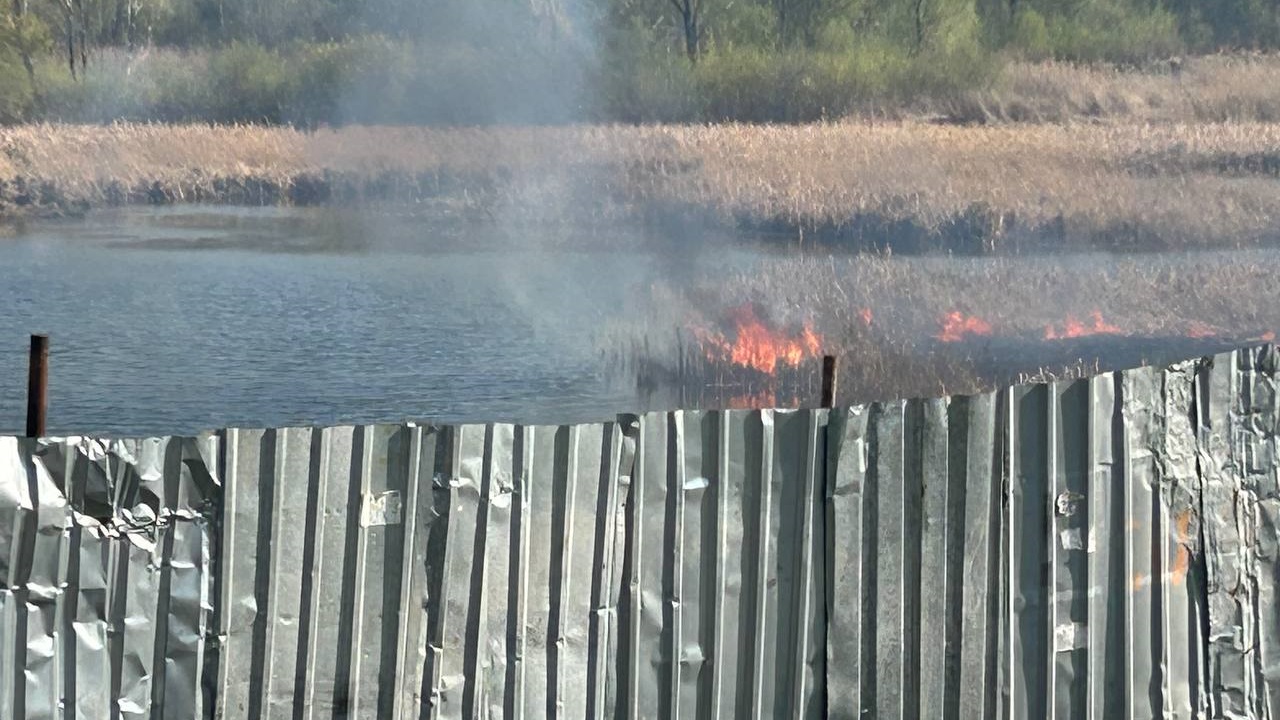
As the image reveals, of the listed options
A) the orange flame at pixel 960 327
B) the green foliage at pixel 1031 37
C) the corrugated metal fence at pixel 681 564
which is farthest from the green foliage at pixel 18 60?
the corrugated metal fence at pixel 681 564

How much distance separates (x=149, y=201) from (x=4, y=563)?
1533cm

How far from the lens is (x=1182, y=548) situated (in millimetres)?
5109

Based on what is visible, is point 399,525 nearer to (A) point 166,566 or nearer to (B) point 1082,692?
(A) point 166,566

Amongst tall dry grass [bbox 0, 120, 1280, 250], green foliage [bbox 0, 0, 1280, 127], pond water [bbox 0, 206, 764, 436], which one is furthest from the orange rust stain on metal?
green foliage [bbox 0, 0, 1280, 127]

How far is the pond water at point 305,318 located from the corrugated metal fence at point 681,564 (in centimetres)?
906

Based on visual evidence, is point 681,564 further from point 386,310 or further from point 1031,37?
point 1031,37

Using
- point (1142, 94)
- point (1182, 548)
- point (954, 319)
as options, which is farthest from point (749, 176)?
point (1182, 548)

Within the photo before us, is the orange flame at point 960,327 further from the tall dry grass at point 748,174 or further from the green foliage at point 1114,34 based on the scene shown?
the green foliage at point 1114,34

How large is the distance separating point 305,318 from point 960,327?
245 inches

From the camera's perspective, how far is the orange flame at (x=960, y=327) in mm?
16844

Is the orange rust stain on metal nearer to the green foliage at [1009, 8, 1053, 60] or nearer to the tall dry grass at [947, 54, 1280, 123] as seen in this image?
A: the tall dry grass at [947, 54, 1280, 123]

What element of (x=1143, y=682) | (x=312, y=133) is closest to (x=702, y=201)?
(x=312, y=133)

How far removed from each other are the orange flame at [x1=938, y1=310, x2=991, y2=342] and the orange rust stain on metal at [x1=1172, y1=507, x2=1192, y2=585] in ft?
38.1

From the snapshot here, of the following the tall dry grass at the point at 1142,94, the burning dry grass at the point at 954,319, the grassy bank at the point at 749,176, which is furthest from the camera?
the tall dry grass at the point at 1142,94
